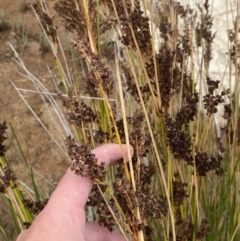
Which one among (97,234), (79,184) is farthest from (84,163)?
(97,234)

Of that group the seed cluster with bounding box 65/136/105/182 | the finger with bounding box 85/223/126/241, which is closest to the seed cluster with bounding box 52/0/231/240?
the seed cluster with bounding box 65/136/105/182

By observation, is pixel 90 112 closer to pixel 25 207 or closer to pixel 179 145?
pixel 179 145

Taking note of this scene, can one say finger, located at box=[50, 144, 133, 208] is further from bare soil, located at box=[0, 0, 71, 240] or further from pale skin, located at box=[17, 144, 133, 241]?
bare soil, located at box=[0, 0, 71, 240]

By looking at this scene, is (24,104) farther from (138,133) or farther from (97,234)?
(138,133)

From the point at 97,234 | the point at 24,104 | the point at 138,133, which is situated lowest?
the point at 97,234

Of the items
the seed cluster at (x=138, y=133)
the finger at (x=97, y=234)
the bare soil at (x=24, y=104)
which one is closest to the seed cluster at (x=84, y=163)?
the seed cluster at (x=138, y=133)

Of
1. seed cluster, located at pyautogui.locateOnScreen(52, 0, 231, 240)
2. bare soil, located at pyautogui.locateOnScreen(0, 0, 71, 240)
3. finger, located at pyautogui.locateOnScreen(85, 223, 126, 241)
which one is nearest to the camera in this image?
seed cluster, located at pyautogui.locateOnScreen(52, 0, 231, 240)

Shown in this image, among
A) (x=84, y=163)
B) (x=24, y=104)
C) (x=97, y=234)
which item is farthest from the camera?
(x=24, y=104)
